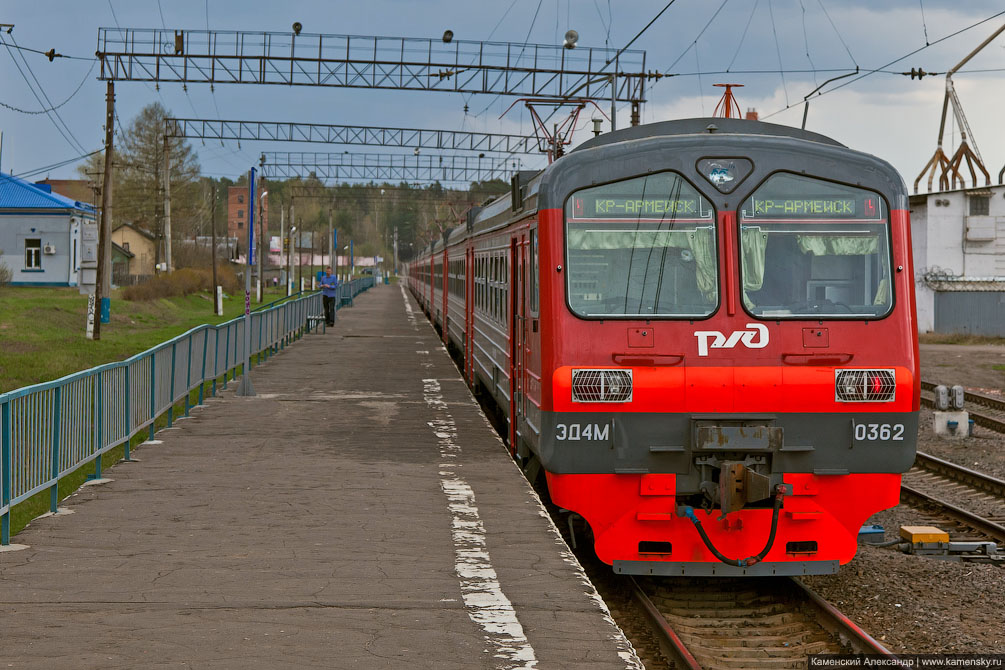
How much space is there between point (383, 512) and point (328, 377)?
37.1ft

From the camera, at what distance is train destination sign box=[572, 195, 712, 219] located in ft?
27.2

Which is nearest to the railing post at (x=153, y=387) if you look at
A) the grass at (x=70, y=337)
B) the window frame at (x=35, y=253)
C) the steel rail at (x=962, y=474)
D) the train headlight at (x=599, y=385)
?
the grass at (x=70, y=337)

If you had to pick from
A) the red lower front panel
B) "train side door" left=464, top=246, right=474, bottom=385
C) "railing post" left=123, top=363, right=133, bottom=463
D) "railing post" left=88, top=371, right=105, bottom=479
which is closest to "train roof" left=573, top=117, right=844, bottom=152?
the red lower front panel

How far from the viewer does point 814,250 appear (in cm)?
823

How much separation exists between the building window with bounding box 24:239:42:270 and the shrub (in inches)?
263

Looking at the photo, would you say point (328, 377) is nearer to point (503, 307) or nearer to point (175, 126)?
point (503, 307)

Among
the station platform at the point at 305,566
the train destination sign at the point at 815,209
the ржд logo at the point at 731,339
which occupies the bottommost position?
the station platform at the point at 305,566

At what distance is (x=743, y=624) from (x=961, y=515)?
489cm

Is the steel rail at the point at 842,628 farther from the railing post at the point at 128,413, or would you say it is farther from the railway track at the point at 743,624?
the railing post at the point at 128,413

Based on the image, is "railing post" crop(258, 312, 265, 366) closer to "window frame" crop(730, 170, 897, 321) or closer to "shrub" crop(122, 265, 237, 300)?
"window frame" crop(730, 170, 897, 321)

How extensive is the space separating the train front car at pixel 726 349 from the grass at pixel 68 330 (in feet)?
47.7

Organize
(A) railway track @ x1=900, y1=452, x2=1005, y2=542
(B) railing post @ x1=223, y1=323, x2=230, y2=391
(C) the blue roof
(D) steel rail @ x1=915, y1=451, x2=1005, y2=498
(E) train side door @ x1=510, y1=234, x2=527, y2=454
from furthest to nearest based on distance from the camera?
(C) the blue roof < (B) railing post @ x1=223, y1=323, x2=230, y2=391 < (D) steel rail @ x1=915, y1=451, x2=1005, y2=498 < (A) railway track @ x1=900, y1=452, x2=1005, y2=542 < (E) train side door @ x1=510, y1=234, x2=527, y2=454

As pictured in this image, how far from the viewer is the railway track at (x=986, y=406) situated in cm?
1820

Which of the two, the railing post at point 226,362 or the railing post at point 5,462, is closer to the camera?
the railing post at point 5,462
